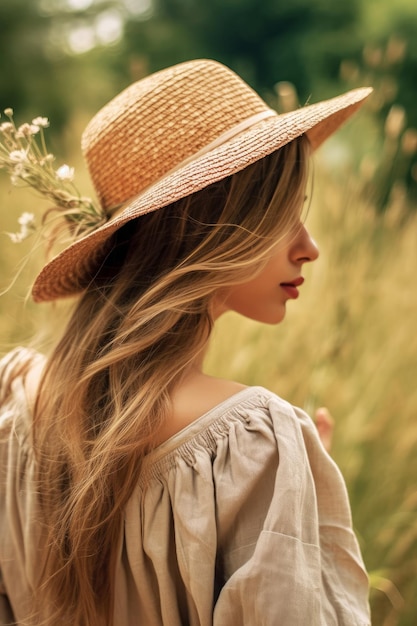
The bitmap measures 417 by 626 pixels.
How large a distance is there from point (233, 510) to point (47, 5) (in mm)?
6353

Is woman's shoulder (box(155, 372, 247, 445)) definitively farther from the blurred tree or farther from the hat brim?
the blurred tree

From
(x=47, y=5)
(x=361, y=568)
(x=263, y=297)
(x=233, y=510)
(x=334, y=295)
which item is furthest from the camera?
(x=47, y=5)

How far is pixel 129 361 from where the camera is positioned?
1239mm

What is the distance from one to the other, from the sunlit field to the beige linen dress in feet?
1.83

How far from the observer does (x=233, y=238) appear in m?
1.26

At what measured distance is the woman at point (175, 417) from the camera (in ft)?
3.69

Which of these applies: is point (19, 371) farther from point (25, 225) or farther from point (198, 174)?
point (198, 174)

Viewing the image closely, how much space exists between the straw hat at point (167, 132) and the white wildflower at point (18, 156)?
170 millimetres

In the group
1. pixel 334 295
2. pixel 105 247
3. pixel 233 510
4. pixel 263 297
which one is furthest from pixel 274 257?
pixel 334 295

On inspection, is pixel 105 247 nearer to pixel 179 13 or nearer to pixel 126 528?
pixel 126 528

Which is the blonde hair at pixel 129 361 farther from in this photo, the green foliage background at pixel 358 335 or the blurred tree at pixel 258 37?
the blurred tree at pixel 258 37

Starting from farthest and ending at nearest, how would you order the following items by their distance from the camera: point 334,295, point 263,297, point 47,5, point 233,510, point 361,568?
point 47,5, point 334,295, point 263,297, point 361,568, point 233,510

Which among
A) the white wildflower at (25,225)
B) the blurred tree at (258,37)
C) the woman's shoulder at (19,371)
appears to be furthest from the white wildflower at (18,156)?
the blurred tree at (258,37)

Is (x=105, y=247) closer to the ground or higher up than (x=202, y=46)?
closer to the ground
